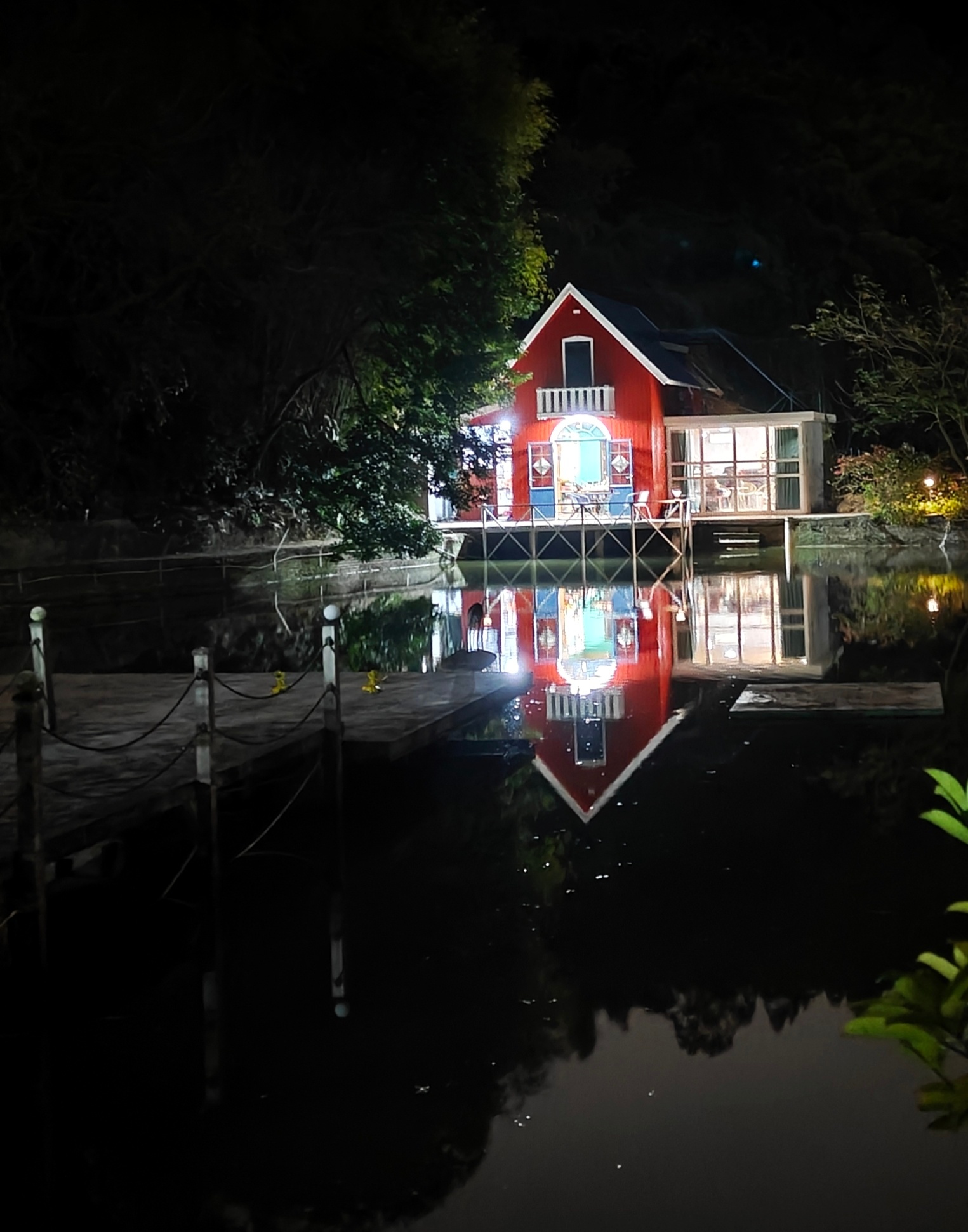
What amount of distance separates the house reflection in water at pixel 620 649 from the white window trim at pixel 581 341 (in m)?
14.2

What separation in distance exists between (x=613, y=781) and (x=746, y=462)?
125 feet

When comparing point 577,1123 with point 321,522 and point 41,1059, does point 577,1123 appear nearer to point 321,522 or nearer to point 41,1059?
point 41,1059

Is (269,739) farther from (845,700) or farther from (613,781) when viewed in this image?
(845,700)

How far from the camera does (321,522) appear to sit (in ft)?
124

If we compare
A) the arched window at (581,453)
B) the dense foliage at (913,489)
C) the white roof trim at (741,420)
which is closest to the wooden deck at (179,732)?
the dense foliage at (913,489)

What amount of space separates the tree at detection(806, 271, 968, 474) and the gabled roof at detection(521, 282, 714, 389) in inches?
171

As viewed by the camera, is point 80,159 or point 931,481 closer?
point 80,159

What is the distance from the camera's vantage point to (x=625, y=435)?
156ft

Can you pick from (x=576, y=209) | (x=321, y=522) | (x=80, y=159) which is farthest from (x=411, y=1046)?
(x=576, y=209)

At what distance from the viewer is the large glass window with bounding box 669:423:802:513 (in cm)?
4803

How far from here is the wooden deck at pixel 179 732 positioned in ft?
27.6

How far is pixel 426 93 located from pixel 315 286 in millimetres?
5117

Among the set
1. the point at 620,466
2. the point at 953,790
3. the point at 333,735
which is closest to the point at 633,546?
the point at 620,466

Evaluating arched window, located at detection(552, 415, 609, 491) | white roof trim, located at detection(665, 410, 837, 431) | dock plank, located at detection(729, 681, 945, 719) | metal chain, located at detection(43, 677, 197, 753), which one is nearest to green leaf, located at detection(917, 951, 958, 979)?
metal chain, located at detection(43, 677, 197, 753)
